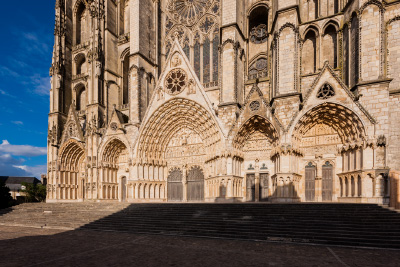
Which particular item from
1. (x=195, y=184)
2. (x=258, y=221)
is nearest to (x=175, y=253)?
(x=258, y=221)

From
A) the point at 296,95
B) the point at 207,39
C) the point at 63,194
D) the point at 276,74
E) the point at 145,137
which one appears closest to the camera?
the point at 296,95

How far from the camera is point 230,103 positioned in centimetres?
1630

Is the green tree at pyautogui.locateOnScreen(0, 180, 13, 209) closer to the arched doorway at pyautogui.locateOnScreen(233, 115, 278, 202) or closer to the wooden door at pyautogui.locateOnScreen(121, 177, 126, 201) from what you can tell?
the wooden door at pyautogui.locateOnScreen(121, 177, 126, 201)

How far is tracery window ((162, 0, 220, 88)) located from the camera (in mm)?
20422

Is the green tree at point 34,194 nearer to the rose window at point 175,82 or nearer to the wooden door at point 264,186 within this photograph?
the rose window at point 175,82

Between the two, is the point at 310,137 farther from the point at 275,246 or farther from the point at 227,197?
the point at 275,246

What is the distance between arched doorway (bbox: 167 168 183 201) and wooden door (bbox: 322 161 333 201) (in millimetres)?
10287

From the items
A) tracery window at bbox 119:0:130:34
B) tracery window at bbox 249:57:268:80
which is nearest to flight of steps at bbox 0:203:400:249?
tracery window at bbox 249:57:268:80

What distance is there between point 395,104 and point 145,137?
1624 cm

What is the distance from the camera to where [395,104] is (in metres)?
12.8

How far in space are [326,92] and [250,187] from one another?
25.3 ft

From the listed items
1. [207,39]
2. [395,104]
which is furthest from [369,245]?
[207,39]

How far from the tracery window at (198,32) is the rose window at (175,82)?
2.11 m

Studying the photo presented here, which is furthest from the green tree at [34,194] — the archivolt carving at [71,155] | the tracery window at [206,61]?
the tracery window at [206,61]
